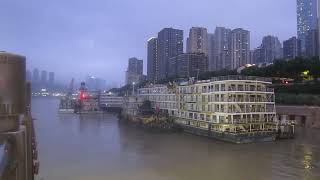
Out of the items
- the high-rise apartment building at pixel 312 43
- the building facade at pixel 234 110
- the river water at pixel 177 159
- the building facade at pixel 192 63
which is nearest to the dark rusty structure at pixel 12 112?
the river water at pixel 177 159

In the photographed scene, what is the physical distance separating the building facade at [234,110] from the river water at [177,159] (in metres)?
2.26

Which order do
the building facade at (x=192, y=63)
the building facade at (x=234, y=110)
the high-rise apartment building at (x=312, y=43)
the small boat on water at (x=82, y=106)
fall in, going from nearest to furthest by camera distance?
the building facade at (x=234, y=110)
the small boat on water at (x=82, y=106)
the building facade at (x=192, y=63)
the high-rise apartment building at (x=312, y=43)

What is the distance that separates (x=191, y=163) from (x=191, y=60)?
12251 centimetres

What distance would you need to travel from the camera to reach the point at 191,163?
3728 centimetres

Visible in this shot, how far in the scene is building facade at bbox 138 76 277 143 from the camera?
52.6m

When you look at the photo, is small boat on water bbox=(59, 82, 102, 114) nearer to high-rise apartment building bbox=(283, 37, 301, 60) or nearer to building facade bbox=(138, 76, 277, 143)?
building facade bbox=(138, 76, 277, 143)

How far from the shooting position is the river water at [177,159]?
103ft

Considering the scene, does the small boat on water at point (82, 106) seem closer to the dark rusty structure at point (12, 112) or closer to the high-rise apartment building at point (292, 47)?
the high-rise apartment building at point (292, 47)

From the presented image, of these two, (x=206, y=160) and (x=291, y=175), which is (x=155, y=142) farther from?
(x=291, y=175)

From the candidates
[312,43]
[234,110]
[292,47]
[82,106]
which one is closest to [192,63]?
[82,106]

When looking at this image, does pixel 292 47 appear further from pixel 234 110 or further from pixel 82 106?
pixel 234 110

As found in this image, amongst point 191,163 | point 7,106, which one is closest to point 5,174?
point 7,106

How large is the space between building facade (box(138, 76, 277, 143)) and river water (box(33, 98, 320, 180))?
2.26 metres

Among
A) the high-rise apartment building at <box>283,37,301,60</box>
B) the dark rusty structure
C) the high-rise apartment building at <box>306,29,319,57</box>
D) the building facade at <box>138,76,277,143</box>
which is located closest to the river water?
the building facade at <box>138,76,277,143</box>
